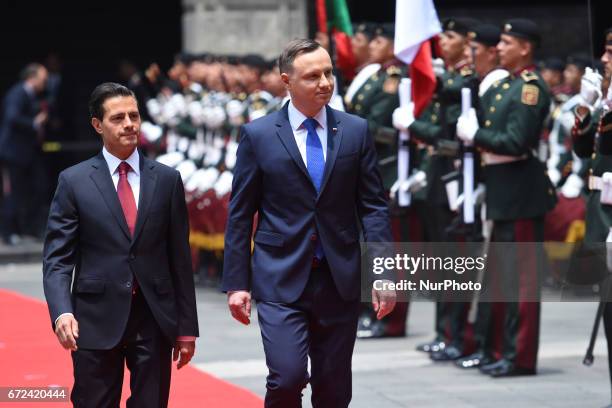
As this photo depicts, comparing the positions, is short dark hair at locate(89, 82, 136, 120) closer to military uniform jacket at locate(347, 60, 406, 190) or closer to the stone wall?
military uniform jacket at locate(347, 60, 406, 190)

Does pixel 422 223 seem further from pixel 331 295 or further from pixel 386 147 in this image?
pixel 331 295

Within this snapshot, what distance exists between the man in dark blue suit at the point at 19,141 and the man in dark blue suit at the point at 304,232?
12.0 m

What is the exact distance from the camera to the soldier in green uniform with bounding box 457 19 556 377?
9359 mm

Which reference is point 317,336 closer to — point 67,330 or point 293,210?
point 293,210

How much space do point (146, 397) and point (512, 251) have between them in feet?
13.0

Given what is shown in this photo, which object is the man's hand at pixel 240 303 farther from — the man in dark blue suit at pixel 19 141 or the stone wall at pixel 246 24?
the man in dark blue suit at pixel 19 141

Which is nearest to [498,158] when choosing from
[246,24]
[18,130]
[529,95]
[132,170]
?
[529,95]

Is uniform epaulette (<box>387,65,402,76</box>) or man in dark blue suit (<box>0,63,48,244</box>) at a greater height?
uniform epaulette (<box>387,65,402,76</box>)

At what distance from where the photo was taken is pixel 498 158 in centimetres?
949

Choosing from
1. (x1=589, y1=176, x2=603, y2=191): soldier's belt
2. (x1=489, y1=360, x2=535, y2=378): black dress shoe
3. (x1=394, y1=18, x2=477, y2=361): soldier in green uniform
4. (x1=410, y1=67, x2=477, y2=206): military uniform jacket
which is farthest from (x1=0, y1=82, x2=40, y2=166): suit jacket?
(x1=589, y1=176, x2=603, y2=191): soldier's belt

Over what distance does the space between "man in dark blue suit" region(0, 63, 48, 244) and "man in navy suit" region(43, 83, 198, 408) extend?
12.1m

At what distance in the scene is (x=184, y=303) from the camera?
20.0 ft

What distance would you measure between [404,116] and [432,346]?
150cm

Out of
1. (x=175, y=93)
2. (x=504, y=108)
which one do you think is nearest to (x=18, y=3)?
(x=175, y=93)
